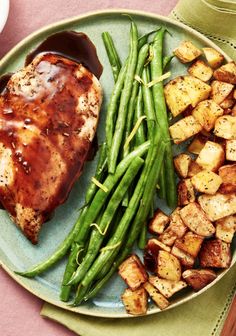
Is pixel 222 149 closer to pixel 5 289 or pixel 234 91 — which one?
pixel 234 91

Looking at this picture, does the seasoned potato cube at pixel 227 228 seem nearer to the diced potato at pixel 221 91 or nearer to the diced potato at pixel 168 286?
the diced potato at pixel 168 286

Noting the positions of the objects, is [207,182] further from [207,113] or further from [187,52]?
[187,52]

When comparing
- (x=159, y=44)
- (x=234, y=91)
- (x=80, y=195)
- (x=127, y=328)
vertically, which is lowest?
(x=127, y=328)

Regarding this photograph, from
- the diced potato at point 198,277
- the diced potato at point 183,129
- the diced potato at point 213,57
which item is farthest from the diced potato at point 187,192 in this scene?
the diced potato at point 213,57

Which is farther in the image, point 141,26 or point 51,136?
point 141,26

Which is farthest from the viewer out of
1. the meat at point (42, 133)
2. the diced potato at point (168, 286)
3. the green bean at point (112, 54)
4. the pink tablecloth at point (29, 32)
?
the pink tablecloth at point (29, 32)

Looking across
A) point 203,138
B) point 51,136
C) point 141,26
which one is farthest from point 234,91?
point 51,136
